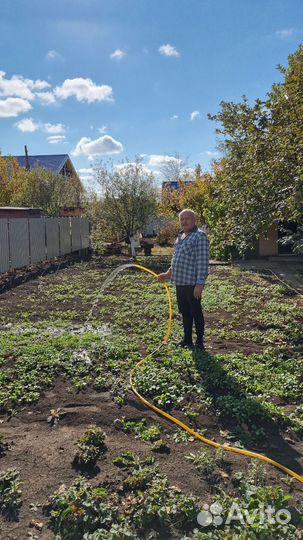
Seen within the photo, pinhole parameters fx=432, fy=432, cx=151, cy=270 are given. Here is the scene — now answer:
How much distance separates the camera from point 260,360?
4734 mm

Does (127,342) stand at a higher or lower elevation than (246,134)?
lower

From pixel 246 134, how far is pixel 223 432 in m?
4.60

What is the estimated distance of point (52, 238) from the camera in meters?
16.6

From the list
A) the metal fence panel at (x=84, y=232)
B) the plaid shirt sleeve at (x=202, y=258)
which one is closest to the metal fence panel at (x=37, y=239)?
the metal fence panel at (x=84, y=232)

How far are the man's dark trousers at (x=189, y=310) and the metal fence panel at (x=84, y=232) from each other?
15179mm

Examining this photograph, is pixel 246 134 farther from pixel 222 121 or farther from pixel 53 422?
pixel 53 422

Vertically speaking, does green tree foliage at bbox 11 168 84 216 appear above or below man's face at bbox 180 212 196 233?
above

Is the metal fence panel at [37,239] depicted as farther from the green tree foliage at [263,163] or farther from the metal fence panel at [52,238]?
the green tree foliage at [263,163]

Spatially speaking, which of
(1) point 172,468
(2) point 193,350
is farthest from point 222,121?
(1) point 172,468

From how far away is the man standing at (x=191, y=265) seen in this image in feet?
15.5

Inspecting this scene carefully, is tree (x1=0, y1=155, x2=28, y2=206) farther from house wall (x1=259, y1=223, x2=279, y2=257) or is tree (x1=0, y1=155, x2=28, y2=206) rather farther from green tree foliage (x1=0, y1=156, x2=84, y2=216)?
house wall (x1=259, y1=223, x2=279, y2=257)

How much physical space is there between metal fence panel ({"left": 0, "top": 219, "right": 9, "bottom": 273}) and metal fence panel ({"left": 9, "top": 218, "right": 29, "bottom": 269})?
26 cm

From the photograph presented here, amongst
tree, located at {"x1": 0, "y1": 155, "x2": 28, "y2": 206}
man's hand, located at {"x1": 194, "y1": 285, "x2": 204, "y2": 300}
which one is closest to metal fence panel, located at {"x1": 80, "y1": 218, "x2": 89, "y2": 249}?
tree, located at {"x1": 0, "y1": 155, "x2": 28, "y2": 206}

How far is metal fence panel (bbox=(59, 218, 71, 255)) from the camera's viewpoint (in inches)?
695
